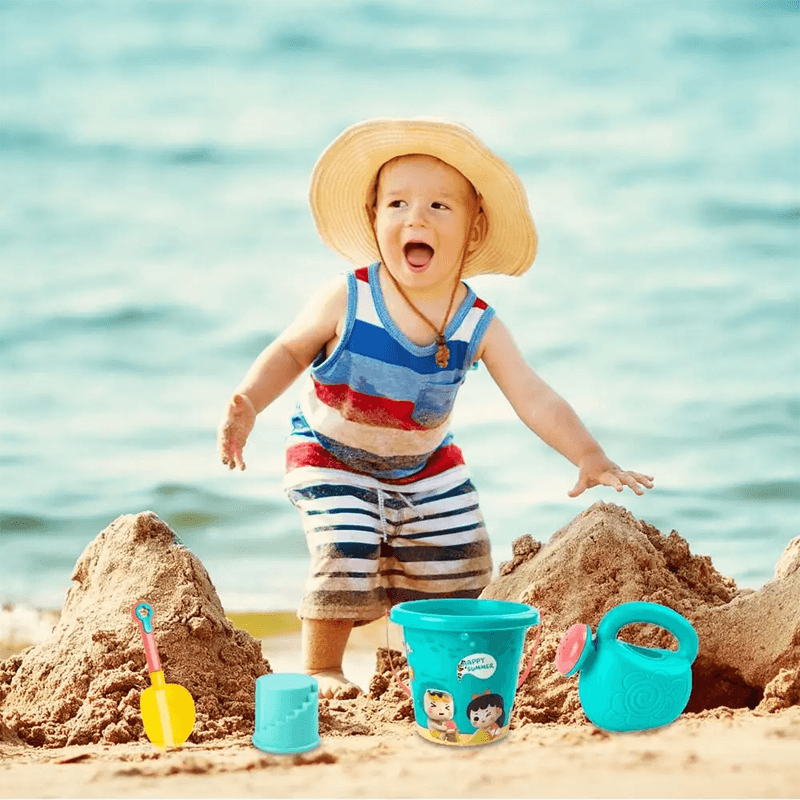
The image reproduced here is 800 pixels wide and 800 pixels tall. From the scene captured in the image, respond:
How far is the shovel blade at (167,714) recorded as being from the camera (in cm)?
261

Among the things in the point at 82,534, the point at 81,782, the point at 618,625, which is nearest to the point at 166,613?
the point at 81,782

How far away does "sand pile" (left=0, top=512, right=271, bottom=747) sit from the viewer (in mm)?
2775

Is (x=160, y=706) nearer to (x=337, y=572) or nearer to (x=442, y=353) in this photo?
(x=337, y=572)

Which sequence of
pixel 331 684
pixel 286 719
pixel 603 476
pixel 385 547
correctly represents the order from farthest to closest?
1. pixel 385 547
2. pixel 331 684
3. pixel 603 476
4. pixel 286 719

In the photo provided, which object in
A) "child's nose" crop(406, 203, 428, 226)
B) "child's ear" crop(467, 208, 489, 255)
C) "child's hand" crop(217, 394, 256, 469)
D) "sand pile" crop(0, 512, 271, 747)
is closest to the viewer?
"sand pile" crop(0, 512, 271, 747)

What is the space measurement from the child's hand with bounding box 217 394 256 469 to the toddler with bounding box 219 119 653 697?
28 mm

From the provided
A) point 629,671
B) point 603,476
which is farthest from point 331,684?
point 629,671

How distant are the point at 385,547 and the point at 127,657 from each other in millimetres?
965

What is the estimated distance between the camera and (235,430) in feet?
10.6

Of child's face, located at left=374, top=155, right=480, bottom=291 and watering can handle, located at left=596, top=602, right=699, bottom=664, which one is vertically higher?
child's face, located at left=374, top=155, right=480, bottom=291

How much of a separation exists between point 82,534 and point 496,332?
3.55 meters

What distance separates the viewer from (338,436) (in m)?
3.60

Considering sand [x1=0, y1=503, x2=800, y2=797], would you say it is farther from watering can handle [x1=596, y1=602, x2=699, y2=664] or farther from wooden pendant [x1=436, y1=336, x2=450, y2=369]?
wooden pendant [x1=436, y1=336, x2=450, y2=369]

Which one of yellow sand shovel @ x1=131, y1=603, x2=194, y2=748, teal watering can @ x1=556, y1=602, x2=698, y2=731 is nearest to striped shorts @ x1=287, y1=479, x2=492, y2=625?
yellow sand shovel @ x1=131, y1=603, x2=194, y2=748
